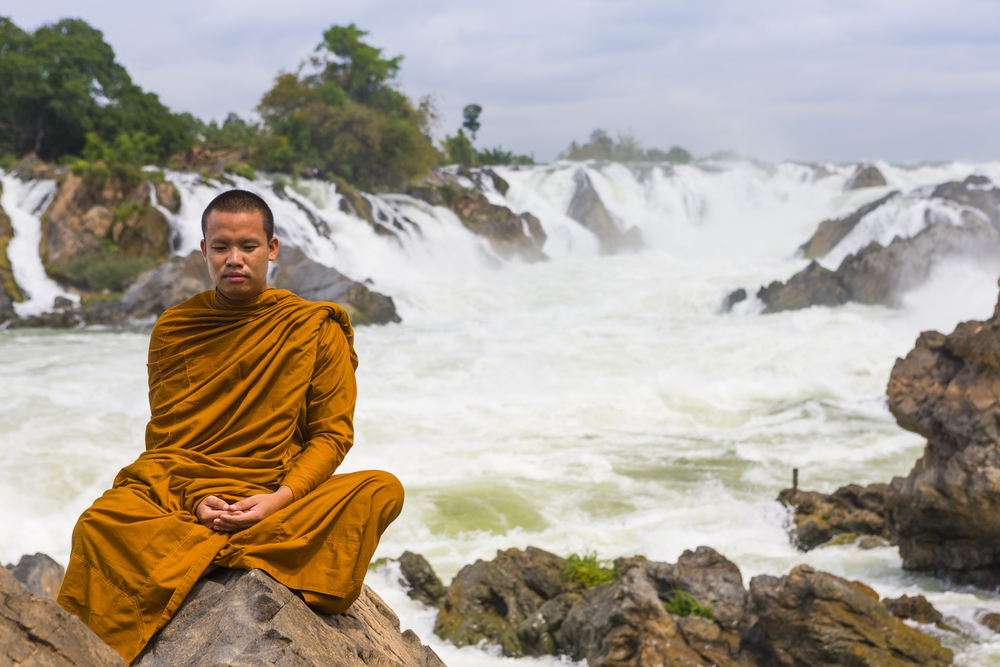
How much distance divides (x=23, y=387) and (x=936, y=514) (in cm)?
1025

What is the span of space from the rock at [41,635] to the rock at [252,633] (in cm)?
16

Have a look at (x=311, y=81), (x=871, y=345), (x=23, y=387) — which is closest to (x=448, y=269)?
(x=311, y=81)

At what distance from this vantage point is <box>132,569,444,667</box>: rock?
5.89 ft

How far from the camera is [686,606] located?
4.73 m

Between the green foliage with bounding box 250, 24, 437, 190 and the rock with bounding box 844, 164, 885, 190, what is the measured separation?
18922mm

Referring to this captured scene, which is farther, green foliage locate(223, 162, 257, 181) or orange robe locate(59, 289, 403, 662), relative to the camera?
green foliage locate(223, 162, 257, 181)

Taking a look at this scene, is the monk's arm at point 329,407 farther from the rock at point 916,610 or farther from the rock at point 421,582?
the rock at point 916,610

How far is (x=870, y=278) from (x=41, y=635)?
18391 millimetres

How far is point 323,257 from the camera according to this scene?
68.8 ft

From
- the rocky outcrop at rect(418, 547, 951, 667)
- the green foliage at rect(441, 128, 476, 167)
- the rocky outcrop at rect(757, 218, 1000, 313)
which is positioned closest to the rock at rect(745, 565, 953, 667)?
the rocky outcrop at rect(418, 547, 951, 667)

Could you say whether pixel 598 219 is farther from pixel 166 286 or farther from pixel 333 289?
pixel 166 286

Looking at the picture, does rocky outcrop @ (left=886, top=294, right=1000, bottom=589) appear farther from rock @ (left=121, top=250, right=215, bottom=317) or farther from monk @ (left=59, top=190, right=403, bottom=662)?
rock @ (left=121, top=250, right=215, bottom=317)

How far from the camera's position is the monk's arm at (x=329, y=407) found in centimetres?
222

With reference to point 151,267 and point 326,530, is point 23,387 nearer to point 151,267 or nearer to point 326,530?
point 151,267
